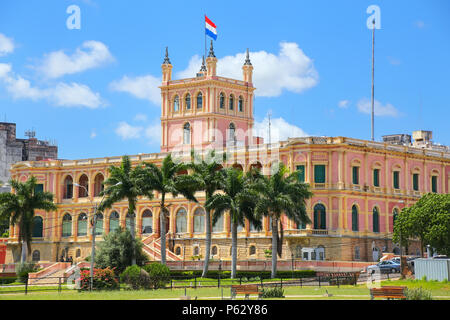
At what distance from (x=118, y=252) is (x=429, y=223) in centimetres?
2612

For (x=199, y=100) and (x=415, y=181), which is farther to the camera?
(x=199, y=100)

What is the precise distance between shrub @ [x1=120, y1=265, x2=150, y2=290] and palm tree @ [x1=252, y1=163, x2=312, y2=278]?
15688 mm

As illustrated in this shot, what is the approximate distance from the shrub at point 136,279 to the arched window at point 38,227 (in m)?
43.0

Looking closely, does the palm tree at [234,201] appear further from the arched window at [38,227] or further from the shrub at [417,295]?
the arched window at [38,227]

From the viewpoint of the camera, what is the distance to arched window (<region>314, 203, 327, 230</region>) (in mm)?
78875

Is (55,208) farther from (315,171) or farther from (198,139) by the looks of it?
(315,171)

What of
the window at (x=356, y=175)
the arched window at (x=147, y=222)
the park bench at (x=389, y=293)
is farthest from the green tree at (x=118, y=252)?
the park bench at (x=389, y=293)

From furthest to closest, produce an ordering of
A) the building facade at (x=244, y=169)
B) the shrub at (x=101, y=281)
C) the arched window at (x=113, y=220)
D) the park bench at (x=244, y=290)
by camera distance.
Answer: the arched window at (x=113, y=220) < the building facade at (x=244, y=169) < the shrub at (x=101, y=281) < the park bench at (x=244, y=290)

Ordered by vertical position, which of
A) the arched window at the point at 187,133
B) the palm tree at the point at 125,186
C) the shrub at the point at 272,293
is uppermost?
the arched window at the point at 187,133

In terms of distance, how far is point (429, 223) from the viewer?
69.4 meters

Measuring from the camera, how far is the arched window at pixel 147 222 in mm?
90750

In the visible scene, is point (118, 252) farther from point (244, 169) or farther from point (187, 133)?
point (187, 133)

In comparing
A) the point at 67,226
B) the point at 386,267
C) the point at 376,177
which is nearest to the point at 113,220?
the point at 67,226
